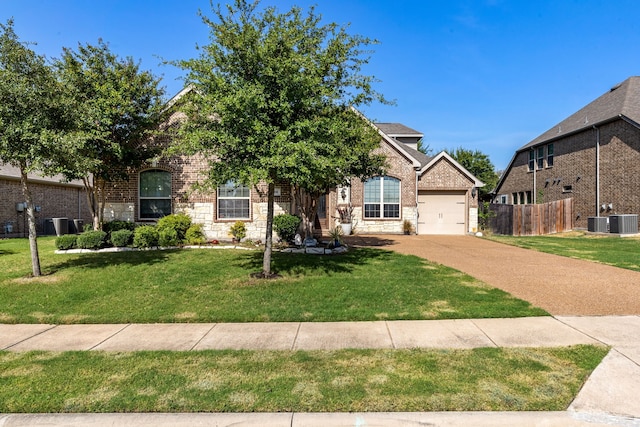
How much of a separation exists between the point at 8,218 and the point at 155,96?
12002 millimetres

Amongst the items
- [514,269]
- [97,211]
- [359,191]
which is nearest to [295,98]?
[514,269]

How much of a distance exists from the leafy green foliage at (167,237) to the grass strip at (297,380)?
793 cm

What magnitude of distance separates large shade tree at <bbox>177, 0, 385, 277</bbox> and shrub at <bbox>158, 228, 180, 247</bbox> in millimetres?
5988

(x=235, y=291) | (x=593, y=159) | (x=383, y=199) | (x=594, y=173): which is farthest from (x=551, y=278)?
(x=593, y=159)

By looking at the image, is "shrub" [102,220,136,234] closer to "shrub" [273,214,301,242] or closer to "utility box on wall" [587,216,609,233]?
"shrub" [273,214,301,242]

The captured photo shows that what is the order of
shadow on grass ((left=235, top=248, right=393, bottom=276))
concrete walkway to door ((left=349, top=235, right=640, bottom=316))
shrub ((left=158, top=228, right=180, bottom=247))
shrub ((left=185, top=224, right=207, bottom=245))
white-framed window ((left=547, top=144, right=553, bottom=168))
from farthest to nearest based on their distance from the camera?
1. white-framed window ((left=547, top=144, right=553, bottom=168))
2. shrub ((left=185, top=224, right=207, bottom=245))
3. shrub ((left=158, top=228, right=180, bottom=247))
4. shadow on grass ((left=235, top=248, right=393, bottom=276))
5. concrete walkway to door ((left=349, top=235, right=640, bottom=316))

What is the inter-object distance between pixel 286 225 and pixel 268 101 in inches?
256

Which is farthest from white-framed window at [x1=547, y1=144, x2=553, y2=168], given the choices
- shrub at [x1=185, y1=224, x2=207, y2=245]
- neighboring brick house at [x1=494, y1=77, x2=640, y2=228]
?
shrub at [x1=185, y1=224, x2=207, y2=245]

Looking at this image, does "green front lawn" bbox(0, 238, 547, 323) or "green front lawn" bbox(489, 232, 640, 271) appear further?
"green front lawn" bbox(489, 232, 640, 271)

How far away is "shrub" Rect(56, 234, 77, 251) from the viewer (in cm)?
1192

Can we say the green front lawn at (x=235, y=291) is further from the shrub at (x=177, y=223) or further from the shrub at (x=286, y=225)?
the shrub at (x=286, y=225)

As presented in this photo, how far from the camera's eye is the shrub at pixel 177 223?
13.2m

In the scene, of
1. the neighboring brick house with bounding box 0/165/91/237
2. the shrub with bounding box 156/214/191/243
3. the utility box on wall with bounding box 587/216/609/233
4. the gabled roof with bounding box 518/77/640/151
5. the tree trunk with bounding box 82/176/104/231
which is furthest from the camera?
the gabled roof with bounding box 518/77/640/151

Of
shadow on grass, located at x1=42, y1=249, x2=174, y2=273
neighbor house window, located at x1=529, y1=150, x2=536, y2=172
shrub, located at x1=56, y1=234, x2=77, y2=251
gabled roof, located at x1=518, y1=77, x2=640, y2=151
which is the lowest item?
shadow on grass, located at x1=42, y1=249, x2=174, y2=273
